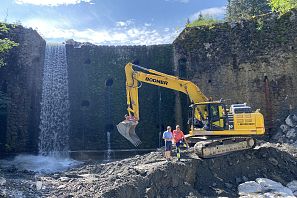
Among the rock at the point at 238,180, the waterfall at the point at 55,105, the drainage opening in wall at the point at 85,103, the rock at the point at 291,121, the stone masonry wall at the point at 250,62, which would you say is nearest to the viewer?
the rock at the point at 238,180

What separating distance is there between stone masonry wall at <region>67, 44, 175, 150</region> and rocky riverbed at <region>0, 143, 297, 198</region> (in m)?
6.34

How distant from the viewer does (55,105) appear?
66.1 ft

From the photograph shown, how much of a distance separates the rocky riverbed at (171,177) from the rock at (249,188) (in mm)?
86

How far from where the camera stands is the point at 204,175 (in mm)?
11211

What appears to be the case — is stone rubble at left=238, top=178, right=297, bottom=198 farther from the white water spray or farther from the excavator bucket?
the white water spray

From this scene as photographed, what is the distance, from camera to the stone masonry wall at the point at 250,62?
17875 millimetres

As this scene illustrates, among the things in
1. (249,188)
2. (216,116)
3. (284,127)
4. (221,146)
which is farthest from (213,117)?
(284,127)

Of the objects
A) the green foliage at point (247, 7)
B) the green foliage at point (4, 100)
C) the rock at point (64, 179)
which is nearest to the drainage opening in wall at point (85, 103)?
the green foliage at point (4, 100)

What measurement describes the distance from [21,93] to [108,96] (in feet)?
14.5

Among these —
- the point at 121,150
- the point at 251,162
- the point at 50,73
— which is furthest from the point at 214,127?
the point at 50,73

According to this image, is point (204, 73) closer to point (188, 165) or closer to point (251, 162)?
point (251, 162)

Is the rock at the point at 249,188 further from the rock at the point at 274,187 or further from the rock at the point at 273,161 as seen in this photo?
the rock at the point at 273,161

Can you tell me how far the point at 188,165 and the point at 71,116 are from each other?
10.7m

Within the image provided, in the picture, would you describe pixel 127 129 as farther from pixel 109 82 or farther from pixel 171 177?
pixel 109 82
